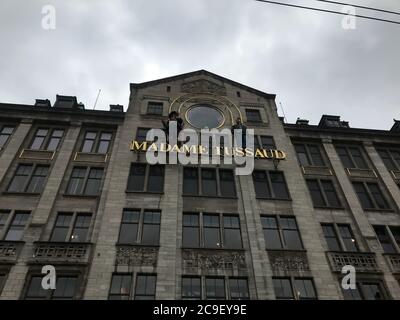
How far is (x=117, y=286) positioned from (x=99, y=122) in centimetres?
1440

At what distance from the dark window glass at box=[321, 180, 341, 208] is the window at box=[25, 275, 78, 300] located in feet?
58.2

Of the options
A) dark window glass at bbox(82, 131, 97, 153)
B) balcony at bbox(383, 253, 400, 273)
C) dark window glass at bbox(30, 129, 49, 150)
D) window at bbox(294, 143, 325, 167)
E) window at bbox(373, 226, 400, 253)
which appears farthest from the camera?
window at bbox(294, 143, 325, 167)

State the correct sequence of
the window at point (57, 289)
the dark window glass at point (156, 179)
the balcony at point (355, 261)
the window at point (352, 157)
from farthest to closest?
the window at point (352, 157) < the dark window glass at point (156, 179) < the balcony at point (355, 261) < the window at point (57, 289)

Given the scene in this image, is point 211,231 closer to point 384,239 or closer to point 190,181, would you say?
point 190,181

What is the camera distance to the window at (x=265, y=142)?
26.4m

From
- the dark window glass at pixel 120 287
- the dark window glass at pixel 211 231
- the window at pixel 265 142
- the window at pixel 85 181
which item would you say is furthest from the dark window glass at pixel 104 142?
the window at pixel 265 142

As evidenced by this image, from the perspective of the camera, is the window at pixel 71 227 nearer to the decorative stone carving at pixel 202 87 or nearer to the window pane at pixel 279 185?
the window pane at pixel 279 185

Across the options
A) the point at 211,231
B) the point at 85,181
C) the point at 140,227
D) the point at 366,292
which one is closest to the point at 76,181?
the point at 85,181

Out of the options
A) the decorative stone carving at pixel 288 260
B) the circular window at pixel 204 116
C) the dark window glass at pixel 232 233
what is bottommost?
the decorative stone carving at pixel 288 260

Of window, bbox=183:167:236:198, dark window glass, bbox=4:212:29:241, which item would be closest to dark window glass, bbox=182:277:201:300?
window, bbox=183:167:236:198

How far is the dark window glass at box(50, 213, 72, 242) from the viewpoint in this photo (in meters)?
19.1

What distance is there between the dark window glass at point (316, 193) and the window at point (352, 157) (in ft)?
13.5

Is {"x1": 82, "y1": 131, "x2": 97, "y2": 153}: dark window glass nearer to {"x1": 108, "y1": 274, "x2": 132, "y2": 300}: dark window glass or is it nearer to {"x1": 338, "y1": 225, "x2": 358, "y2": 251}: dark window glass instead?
{"x1": 108, "y1": 274, "x2": 132, "y2": 300}: dark window glass

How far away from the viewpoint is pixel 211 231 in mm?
20219
